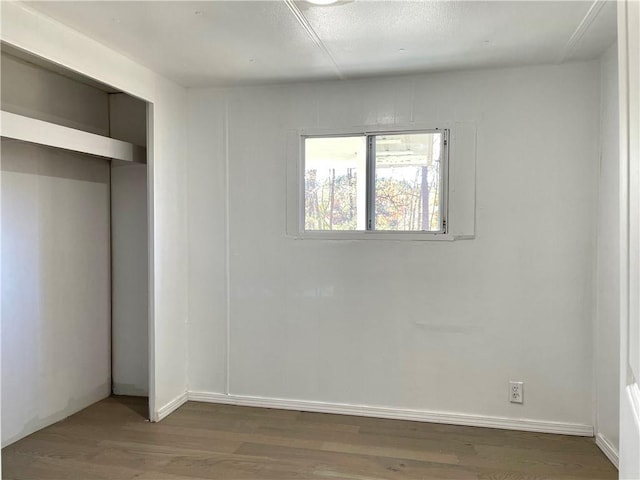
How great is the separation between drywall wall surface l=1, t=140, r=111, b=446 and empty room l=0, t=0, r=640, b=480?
0.02m

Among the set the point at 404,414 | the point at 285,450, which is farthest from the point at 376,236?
the point at 285,450

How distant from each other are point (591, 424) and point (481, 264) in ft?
3.84

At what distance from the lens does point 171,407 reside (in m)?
3.26

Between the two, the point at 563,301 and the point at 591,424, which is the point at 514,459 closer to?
the point at 591,424

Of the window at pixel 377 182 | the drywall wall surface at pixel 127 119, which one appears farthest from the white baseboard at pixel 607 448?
the drywall wall surface at pixel 127 119

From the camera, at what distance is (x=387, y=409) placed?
10.4 feet

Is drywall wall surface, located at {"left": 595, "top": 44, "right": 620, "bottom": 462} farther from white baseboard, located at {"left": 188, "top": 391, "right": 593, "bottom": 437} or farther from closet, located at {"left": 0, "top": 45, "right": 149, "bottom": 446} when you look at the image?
closet, located at {"left": 0, "top": 45, "right": 149, "bottom": 446}

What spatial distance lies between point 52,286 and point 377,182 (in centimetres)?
228

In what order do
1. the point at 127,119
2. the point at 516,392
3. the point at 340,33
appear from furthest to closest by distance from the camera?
1. the point at 127,119
2. the point at 516,392
3. the point at 340,33

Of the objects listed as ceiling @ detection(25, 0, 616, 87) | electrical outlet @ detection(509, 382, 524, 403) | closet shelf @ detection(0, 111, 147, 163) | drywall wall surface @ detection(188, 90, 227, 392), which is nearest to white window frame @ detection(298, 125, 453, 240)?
ceiling @ detection(25, 0, 616, 87)

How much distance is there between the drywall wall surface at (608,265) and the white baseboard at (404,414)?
22 centimetres

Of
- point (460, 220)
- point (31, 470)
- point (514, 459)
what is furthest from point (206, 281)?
point (514, 459)

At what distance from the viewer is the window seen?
121 inches

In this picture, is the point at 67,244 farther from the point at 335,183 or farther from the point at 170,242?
the point at 335,183
